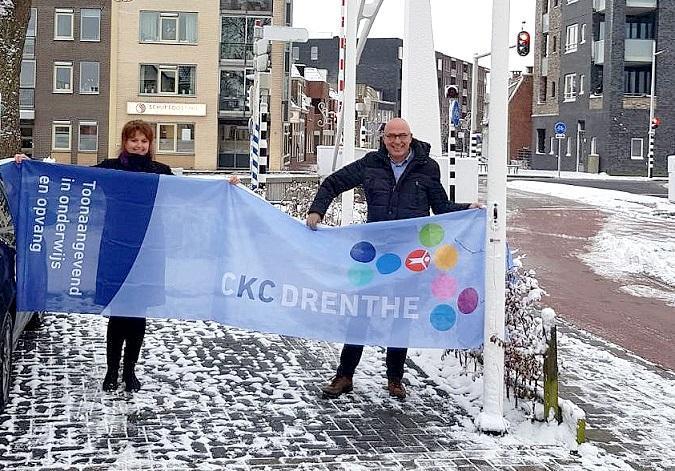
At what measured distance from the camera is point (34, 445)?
6.23 metres

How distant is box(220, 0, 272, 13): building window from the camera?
6325 cm

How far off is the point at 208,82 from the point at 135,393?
56345mm

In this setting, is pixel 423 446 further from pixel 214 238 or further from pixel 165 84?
pixel 165 84

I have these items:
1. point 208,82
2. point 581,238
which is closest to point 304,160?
point 208,82

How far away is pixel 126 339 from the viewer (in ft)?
25.3

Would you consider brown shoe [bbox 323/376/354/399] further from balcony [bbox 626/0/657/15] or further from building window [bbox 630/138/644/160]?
balcony [bbox 626/0/657/15]

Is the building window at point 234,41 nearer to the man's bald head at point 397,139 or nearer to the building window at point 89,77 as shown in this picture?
the building window at point 89,77

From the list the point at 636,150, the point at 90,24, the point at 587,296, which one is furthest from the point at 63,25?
the point at 587,296

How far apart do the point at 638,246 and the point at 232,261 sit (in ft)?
48.0

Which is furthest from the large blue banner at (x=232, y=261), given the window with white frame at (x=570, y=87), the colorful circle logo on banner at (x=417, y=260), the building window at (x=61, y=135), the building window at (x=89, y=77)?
the window with white frame at (x=570, y=87)

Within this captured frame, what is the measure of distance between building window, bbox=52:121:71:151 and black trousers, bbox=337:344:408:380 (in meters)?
56.5

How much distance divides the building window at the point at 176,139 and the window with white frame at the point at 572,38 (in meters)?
26.7

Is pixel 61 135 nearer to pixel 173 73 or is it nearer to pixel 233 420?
pixel 173 73

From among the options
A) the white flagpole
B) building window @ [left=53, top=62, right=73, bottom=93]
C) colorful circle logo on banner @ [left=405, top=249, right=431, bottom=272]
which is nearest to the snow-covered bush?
the white flagpole
